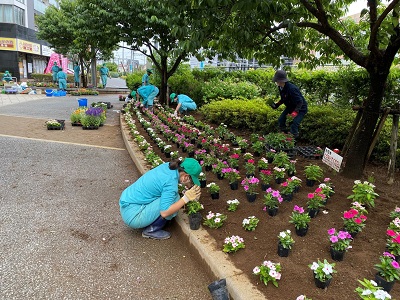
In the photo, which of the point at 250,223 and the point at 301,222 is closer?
the point at 301,222

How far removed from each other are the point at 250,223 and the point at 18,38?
3868 centimetres

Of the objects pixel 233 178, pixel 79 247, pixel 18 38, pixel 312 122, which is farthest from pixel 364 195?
pixel 18 38

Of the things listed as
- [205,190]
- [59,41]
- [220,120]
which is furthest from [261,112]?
[59,41]

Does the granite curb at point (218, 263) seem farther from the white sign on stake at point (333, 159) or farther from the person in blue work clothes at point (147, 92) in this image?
the person in blue work clothes at point (147, 92)

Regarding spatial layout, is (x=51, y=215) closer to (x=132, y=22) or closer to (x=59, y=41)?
(x=132, y=22)

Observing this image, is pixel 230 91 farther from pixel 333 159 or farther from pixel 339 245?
pixel 339 245

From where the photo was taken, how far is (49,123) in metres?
9.23

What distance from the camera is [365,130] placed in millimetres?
4148

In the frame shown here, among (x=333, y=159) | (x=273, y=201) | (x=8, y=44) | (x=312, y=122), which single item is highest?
(x=8, y=44)

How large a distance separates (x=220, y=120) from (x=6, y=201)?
552cm

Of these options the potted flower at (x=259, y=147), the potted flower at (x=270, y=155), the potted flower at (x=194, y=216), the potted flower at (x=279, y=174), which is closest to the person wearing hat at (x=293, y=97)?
the potted flower at (x=259, y=147)

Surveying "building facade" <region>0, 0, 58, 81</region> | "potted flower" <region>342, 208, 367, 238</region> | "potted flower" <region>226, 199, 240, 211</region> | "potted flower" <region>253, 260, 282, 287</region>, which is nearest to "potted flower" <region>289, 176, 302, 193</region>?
"potted flower" <region>226, 199, 240, 211</region>

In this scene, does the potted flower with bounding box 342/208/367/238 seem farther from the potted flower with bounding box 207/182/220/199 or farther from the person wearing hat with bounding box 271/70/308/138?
the person wearing hat with bounding box 271/70/308/138

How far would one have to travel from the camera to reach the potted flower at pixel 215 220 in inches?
130
